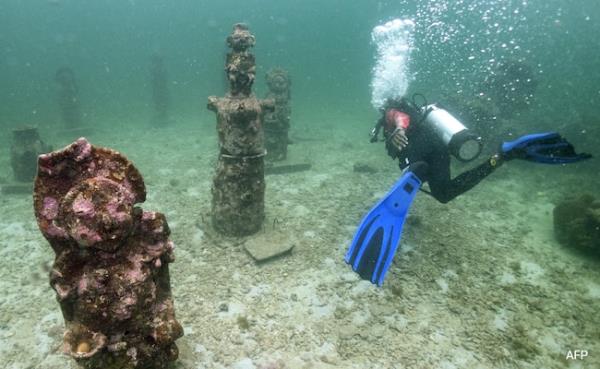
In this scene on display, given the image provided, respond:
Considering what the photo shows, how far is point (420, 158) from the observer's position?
20.2 feet

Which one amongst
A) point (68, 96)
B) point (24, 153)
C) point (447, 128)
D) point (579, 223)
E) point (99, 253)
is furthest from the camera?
point (68, 96)

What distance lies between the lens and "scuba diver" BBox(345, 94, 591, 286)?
17.5ft

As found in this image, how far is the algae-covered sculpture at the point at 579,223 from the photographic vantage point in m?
6.36

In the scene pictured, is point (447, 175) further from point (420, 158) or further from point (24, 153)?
point (24, 153)

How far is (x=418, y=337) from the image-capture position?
440cm

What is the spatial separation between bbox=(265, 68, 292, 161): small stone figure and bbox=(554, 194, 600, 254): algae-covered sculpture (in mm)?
7022

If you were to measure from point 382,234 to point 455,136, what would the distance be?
6.65 feet

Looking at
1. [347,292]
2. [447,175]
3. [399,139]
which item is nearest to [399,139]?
[399,139]

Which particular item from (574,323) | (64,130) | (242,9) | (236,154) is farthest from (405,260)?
(242,9)

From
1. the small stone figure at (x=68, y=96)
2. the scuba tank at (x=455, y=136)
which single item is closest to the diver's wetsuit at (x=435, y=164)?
the scuba tank at (x=455, y=136)

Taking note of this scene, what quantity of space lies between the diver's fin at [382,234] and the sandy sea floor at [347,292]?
330 millimetres

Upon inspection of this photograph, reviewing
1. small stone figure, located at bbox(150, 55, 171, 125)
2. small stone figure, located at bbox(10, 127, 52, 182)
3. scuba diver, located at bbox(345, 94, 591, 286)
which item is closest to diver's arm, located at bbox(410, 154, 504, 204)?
scuba diver, located at bbox(345, 94, 591, 286)

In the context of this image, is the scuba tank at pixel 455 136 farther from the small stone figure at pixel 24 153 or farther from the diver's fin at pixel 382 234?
the small stone figure at pixel 24 153

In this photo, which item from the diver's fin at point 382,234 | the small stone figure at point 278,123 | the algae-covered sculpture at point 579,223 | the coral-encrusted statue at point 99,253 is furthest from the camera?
the small stone figure at point 278,123
